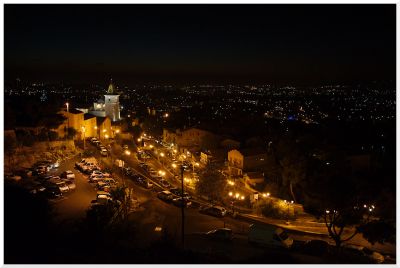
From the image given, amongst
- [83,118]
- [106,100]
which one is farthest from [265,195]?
[106,100]

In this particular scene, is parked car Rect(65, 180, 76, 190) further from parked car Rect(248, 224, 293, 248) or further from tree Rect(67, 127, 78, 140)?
tree Rect(67, 127, 78, 140)

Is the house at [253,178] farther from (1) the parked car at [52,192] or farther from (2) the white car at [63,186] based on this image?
(1) the parked car at [52,192]

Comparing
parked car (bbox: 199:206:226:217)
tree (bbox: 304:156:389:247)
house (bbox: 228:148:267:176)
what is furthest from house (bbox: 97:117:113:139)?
tree (bbox: 304:156:389:247)

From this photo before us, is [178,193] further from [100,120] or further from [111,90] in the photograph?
[111,90]

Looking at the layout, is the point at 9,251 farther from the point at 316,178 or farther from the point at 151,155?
the point at 151,155

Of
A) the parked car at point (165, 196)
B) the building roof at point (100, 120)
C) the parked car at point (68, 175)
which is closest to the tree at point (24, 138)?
the parked car at point (68, 175)
